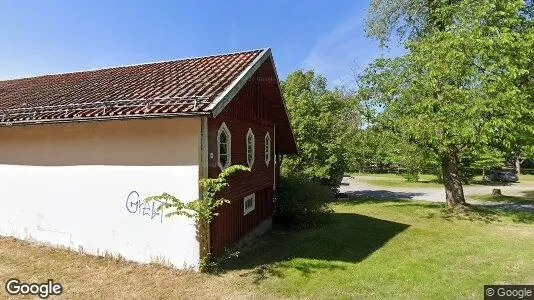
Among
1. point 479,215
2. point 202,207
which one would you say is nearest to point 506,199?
point 479,215

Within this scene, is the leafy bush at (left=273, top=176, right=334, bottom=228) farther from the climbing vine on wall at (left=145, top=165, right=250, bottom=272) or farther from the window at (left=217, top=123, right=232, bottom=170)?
the climbing vine on wall at (left=145, top=165, right=250, bottom=272)

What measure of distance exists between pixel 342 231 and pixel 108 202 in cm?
838

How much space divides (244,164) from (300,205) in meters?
4.12

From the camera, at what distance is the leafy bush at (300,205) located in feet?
45.3

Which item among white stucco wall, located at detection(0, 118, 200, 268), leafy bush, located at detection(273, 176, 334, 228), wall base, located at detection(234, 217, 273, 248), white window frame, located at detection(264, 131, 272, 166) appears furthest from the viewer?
leafy bush, located at detection(273, 176, 334, 228)

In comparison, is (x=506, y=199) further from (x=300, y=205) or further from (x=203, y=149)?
(x=203, y=149)

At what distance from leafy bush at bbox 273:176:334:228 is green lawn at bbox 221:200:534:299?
0.72 m

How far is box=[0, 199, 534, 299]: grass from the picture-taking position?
7.44 metres

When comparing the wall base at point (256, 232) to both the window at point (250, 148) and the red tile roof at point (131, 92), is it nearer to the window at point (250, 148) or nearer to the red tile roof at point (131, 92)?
the window at point (250, 148)

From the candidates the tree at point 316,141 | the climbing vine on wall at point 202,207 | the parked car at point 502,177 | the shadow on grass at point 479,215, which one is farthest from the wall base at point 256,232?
the parked car at point 502,177

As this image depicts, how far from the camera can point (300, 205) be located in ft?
45.2

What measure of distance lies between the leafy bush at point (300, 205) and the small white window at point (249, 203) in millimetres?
2514

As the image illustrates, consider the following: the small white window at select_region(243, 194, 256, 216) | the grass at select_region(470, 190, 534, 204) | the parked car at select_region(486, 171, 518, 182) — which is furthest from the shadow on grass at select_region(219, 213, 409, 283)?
the parked car at select_region(486, 171, 518, 182)

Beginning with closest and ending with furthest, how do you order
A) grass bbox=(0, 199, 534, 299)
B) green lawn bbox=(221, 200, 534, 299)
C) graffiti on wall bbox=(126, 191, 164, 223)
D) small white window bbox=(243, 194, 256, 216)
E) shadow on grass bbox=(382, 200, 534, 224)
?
grass bbox=(0, 199, 534, 299), green lawn bbox=(221, 200, 534, 299), graffiti on wall bbox=(126, 191, 164, 223), small white window bbox=(243, 194, 256, 216), shadow on grass bbox=(382, 200, 534, 224)
